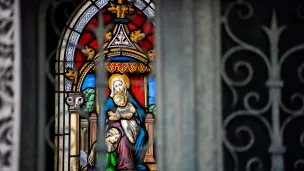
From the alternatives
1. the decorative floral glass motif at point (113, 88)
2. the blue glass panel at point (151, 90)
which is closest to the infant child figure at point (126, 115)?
the decorative floral glass motif at point (113, 88)

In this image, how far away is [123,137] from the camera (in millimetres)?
3496

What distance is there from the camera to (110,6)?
11.5ft

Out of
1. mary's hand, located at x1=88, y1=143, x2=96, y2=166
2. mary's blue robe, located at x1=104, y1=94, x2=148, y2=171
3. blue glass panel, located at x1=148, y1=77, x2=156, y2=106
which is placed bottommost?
mary's hand, located at x1=88, y1=143, x2=96, y2=166

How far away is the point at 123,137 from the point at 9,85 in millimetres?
1975

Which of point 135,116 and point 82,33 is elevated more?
point 82,33

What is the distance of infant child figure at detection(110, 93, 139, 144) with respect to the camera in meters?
3.50

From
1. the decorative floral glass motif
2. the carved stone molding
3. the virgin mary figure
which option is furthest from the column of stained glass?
the carved stone molding

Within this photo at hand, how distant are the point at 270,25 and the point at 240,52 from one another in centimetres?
12

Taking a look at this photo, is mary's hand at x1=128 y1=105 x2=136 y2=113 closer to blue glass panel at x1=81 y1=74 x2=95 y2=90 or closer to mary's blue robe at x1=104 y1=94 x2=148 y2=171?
mary's blue robe at x1=104 y1=94 x2=148 y2=171

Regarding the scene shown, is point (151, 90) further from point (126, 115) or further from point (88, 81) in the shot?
point (88, 81)

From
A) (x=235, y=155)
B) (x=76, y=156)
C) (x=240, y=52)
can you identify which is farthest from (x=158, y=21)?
(x=76, y=156)

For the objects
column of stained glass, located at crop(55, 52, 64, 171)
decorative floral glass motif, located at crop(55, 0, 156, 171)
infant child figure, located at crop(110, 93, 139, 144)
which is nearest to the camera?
column of stained glass, located at crop(55, 52, 64, 171)

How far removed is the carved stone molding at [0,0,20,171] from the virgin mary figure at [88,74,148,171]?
1.82m

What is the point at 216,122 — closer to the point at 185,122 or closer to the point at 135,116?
the point at 185,122
